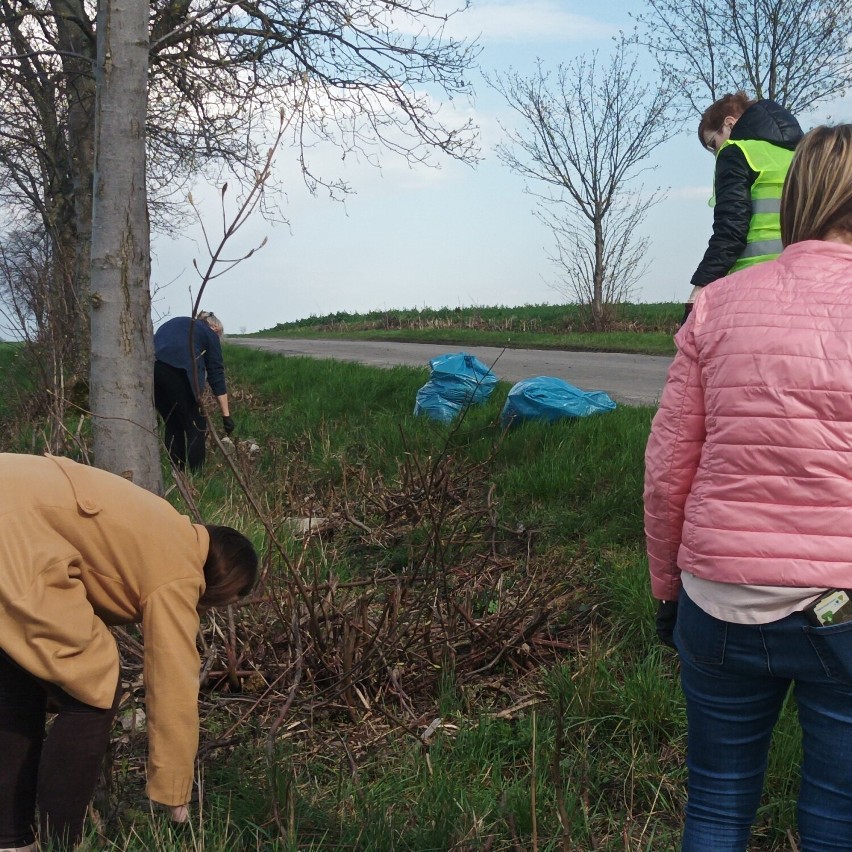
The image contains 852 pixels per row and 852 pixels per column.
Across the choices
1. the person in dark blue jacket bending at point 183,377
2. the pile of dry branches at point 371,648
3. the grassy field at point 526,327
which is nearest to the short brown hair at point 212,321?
the person in dark blue jacket bending at point 183,377

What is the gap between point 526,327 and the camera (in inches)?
822

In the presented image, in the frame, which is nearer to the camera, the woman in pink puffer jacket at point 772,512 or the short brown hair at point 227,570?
the woman in pink puffer jacket at point 772,512

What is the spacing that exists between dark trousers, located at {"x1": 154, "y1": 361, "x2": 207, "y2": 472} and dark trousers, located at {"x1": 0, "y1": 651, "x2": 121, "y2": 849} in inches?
191

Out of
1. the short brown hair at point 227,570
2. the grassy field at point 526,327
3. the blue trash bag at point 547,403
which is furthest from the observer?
the grassy field at point 526,327

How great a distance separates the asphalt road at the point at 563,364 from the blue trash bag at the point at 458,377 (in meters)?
0.22

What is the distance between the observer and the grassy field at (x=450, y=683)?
8.70 ft

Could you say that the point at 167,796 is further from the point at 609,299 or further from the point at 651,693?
the point at 609,299

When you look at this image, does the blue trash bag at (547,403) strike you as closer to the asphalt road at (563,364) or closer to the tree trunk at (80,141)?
the asphalt road at (563,364)

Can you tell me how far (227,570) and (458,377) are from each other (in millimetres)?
5415

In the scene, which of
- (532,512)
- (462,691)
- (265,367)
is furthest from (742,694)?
(265,367)

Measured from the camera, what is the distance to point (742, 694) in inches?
75.2

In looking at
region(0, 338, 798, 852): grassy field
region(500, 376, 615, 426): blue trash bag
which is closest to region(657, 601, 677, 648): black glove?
region(0, 338, 798, 852): grassy field

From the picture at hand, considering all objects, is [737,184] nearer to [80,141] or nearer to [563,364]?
[563,364]

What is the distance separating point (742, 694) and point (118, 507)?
1.52m
